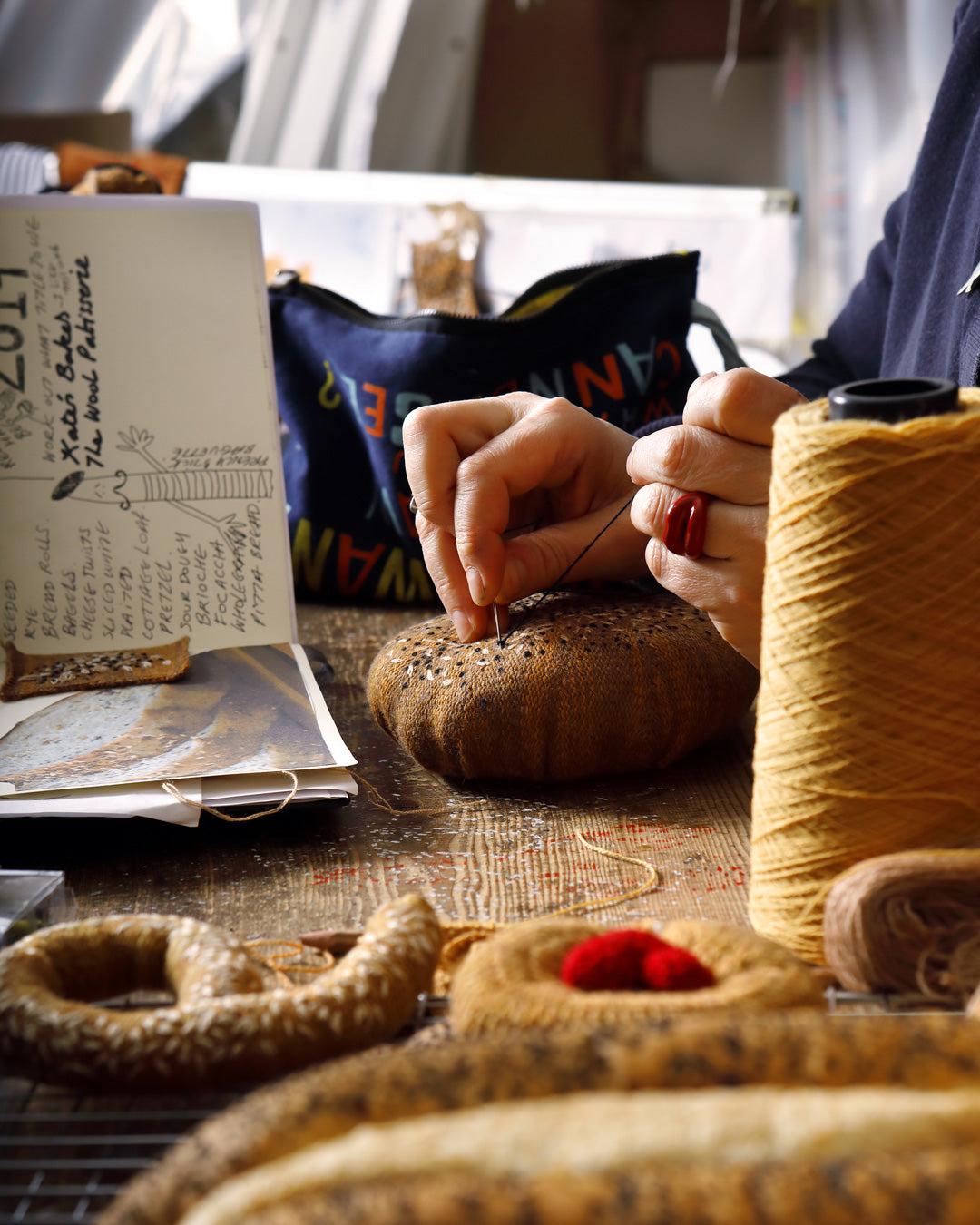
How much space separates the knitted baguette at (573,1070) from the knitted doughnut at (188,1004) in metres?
0.07

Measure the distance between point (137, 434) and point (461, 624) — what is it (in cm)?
41

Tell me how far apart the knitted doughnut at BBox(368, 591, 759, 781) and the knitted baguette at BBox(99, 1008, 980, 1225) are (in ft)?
1.32

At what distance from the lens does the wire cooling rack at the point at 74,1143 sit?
318mm

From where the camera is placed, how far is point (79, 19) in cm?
271

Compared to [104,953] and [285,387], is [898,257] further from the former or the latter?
[104,953]

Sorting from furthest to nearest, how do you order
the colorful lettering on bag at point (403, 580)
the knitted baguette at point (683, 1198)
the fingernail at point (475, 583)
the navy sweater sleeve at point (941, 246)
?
1. the colorful lettering on bag at point (403, 580)
2. the navy sweater sleeve at point (941, 246)
3. the fingernail at point (475, 583)
4. the knitted baguette at point (683, 1198)

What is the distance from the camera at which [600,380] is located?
1110mm

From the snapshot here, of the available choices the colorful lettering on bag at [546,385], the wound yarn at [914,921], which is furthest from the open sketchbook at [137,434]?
the wound yarn at [914,921]

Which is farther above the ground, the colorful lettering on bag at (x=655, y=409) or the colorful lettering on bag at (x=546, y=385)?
the colorful lettering on bag at (x=546, y=385)

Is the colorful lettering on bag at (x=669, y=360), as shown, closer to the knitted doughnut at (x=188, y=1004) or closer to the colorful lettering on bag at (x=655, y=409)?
the colorful lettering on bag at (x=655, y=409)

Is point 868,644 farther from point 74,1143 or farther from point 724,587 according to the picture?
point 74,1143

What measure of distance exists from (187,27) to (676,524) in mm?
2736

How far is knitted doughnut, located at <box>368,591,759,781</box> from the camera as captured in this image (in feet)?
2.32

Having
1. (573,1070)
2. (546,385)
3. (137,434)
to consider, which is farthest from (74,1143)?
(546,385)
